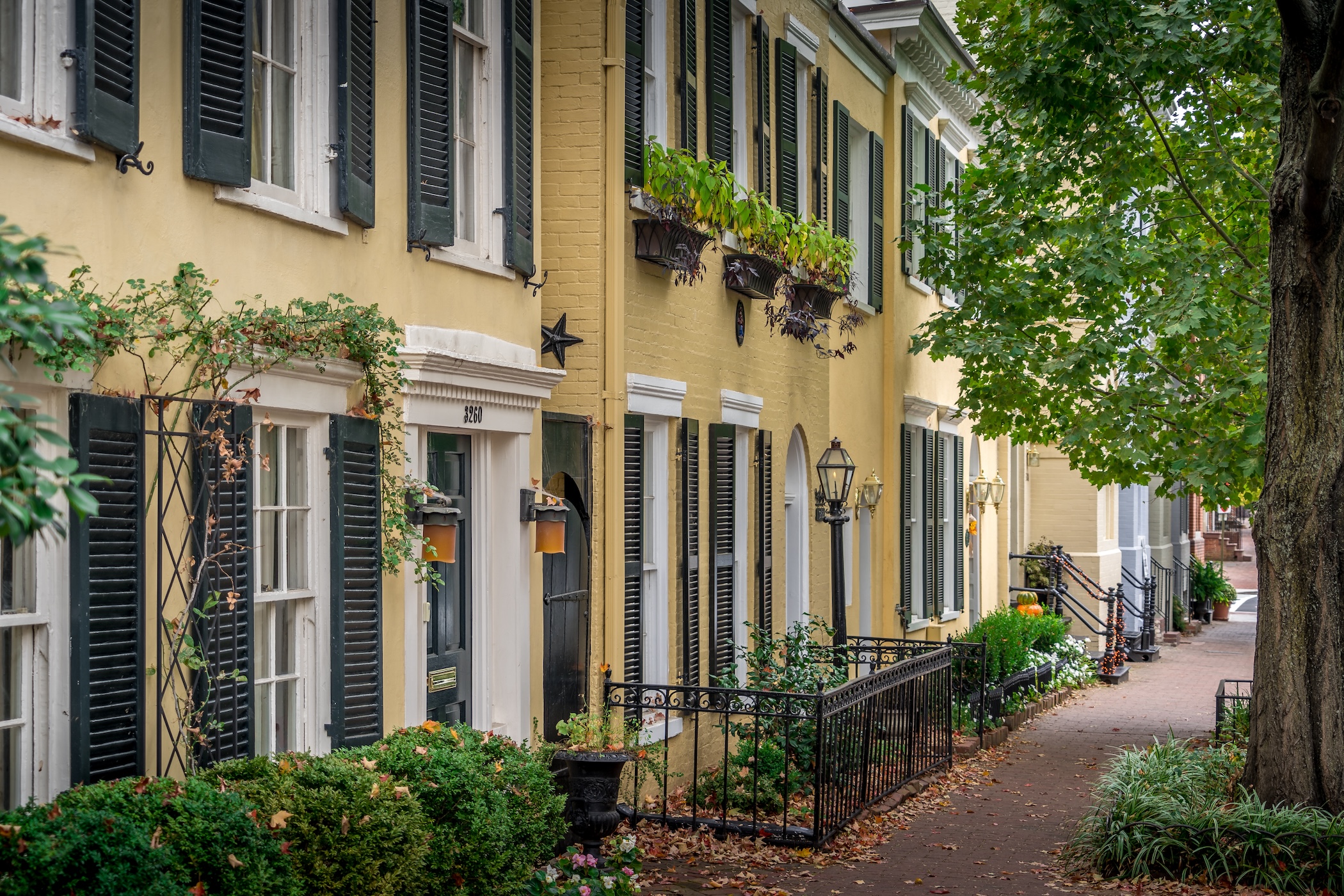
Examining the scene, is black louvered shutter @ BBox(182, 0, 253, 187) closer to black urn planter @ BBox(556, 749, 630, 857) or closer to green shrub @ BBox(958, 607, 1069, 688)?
black urn planter @ BBox(556, 749, 630, 857)

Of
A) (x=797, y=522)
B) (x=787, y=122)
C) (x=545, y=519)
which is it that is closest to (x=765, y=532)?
(x=797, y=522)

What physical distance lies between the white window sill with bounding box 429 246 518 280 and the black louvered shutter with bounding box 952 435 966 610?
12.8m

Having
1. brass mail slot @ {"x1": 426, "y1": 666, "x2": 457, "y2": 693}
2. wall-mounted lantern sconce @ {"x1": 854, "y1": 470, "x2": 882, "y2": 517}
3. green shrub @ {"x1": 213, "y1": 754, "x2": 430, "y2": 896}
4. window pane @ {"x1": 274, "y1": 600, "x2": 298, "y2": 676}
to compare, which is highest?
wall-mounted lantern sconce @ {"x1": 854, "y1": 470, "x2": 882, "y2": 517}

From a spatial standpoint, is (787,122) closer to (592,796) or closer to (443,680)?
(443,680)

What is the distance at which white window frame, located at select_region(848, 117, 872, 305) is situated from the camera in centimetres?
1670

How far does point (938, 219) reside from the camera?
19.4 m

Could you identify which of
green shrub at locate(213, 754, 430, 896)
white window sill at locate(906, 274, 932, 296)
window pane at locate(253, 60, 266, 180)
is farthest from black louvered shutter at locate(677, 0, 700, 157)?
white window sill at locate(906, 274, 932, 296)

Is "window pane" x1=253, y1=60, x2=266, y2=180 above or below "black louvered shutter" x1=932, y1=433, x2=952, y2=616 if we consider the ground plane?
above

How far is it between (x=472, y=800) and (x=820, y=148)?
9634 mm

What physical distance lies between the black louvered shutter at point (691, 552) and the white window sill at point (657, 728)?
0.39 metres

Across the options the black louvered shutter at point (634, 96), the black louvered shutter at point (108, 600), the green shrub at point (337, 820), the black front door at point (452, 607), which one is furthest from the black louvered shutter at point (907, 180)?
the black louvered shutter at point (108, 600)

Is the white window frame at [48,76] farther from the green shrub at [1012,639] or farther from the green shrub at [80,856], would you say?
the green shrub at [1012,639]

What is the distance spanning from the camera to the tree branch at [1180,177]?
13.2m

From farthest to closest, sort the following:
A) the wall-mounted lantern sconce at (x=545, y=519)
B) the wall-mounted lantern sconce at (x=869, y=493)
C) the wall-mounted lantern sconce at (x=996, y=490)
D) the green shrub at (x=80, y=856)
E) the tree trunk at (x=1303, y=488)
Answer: the wall-mounted lantern sconce at (x=996, y=490)
the wall-mounted lantern sconce at (x=869, y=493)
the tree trunk at (x=1303, y=488)
the wall-mounted lantern sconce at (x=545, y=519)
the green shrub at (x=80, y=856)
